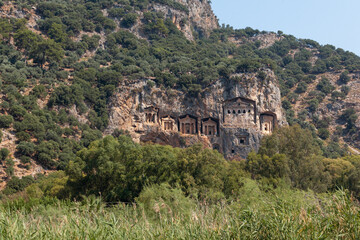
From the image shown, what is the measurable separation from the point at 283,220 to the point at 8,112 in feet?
124

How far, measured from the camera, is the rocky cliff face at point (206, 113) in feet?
170

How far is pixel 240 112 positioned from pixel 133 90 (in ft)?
50.8

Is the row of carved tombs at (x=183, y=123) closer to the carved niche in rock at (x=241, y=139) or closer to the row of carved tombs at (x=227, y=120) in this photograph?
the row of carved tombs at (x=227, y=120)

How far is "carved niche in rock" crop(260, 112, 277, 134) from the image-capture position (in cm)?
5250

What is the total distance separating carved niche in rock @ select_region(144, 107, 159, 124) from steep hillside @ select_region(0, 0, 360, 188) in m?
0.14

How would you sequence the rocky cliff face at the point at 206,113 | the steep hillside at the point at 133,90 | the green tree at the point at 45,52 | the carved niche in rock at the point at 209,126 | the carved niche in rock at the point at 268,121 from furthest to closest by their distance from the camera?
the green tree at the point at 45,52
the carved niche in rock at the point at 209,126
the carved niche in rock at the point at 268,121
the rocky cliff face at the point at 206,113
the steep hillside at the point at 133,90

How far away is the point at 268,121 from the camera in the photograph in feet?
174

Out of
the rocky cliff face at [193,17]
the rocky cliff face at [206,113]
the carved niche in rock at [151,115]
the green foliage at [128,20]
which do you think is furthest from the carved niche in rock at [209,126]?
the rocky cliff face at [193,17]

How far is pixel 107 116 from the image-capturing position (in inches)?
2062

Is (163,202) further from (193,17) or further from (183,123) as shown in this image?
(193,17)

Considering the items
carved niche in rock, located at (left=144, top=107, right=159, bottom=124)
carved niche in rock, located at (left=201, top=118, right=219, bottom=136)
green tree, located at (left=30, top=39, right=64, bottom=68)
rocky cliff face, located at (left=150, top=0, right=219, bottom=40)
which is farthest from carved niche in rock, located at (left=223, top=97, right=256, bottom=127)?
rocky cliff face, located at (left=150, top=0, right=219, bottom=40)

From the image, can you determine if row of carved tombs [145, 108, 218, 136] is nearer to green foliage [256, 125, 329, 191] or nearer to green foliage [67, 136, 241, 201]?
green foliage [256, 125, 329, 191]

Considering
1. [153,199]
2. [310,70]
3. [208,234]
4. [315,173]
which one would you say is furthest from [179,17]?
[208,234]

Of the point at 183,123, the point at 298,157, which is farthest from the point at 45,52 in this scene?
the point at 298,157
